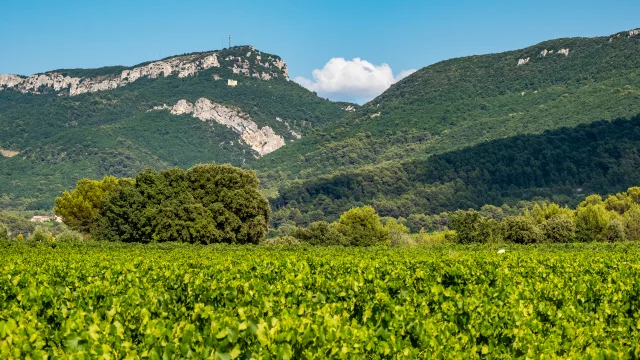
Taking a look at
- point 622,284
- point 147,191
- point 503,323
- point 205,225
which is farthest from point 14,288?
point 147,191

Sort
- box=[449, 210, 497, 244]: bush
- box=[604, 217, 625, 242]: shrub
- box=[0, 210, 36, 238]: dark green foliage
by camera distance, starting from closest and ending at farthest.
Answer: box=[449, 210, 497, 244]: bush
box=[604, 217, 625, 242]: shrub
box=[0, 210, 36, 238]: dark green foliage

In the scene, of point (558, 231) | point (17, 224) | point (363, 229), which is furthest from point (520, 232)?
point (17, 224)

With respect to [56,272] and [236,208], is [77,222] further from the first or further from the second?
[56,272]

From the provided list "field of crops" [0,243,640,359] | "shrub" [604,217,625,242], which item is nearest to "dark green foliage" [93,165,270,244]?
"field of crops" [0,243,640,359]

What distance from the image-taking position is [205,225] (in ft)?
226

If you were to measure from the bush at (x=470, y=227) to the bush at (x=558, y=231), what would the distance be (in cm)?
628

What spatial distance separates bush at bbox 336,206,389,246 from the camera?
92.6 metres

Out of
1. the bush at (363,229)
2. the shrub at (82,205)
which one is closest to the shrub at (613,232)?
the bush at (363,229)

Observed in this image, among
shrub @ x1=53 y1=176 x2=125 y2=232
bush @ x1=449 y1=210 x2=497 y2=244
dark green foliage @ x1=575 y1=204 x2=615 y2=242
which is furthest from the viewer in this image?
dark green foliage @ x1=575 y1=204 x2=615 y2=242

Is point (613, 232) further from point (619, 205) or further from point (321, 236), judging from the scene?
point (619, 205)

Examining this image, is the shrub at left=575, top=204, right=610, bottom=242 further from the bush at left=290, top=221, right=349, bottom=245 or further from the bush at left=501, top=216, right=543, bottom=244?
the bush at left=290, top=221, right=349, bottom=245

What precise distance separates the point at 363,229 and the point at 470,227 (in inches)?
669

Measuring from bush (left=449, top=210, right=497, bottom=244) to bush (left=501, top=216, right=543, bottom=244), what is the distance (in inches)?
87.8

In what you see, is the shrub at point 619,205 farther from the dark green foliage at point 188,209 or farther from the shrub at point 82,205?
the shrub at point 82,205
